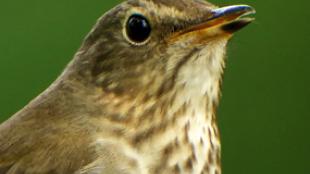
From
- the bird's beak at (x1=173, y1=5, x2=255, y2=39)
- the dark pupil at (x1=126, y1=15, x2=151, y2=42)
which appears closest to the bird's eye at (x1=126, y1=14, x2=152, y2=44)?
the dark pupil at (x1=126, y1=15, x2=151, y2=42)

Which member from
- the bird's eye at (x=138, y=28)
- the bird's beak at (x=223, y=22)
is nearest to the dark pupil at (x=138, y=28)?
the bird's eye at (x=138, y=28)

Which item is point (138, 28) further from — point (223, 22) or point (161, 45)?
point (223, 22)

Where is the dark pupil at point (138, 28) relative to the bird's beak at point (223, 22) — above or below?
above

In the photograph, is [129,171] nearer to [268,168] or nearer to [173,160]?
[173,160]

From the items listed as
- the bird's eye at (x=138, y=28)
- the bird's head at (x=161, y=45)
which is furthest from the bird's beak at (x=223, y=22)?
the bird's eye at (x=138, y=28)

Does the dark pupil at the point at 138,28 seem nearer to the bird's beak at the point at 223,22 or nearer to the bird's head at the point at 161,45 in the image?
the bird's head at the point at 161,45

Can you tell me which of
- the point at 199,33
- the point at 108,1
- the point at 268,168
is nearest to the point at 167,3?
the point at 199,33

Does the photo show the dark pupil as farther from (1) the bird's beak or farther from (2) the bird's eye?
(1) the bird's beak
